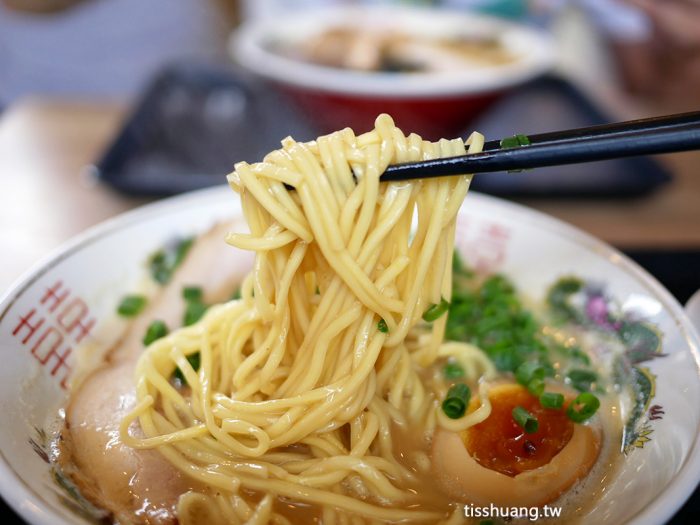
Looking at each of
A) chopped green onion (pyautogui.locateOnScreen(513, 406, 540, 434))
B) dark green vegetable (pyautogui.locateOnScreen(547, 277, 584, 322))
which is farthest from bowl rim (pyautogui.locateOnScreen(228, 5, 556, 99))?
chopped green onion (pyautogui.locateOnScreen(513, 406, 540, 434))

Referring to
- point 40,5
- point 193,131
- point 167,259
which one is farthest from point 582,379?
point 40,5

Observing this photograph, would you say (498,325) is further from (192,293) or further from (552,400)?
(192,293)

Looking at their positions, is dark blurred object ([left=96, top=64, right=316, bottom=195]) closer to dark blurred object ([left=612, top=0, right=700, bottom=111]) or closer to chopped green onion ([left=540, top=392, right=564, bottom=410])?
chopped green onion ([left=540, top=392, right=564, bottom=410])

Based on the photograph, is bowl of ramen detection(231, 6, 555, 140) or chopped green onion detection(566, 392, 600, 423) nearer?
chopped green onion detection(566, 392, 600, 423)

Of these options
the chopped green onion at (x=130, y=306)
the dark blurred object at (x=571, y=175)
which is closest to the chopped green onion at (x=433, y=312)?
the chopped green onion at (x=130, y=306)

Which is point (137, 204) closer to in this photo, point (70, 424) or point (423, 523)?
point (70, 424)

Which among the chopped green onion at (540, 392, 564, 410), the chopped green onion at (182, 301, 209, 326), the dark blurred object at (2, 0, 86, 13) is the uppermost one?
the dark blurred object at (2, 0, 86, 13)

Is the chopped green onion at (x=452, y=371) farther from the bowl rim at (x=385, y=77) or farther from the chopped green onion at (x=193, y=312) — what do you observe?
the bowl rim at (x=385, y=77)
